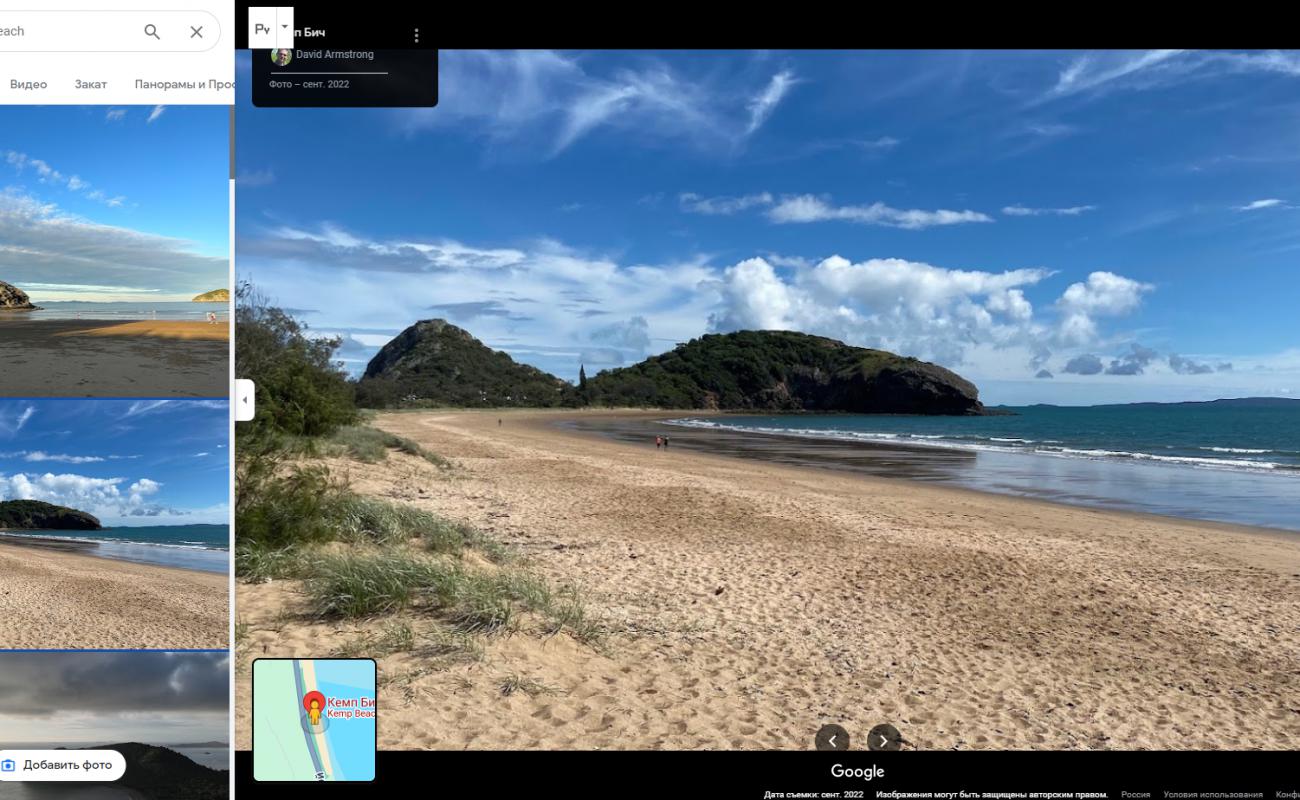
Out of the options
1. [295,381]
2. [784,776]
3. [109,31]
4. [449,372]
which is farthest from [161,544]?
[449,372]

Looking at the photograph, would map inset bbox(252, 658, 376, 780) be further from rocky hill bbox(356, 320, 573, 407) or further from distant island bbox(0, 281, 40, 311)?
rocky hill bbox(356, 320, 573, 407)

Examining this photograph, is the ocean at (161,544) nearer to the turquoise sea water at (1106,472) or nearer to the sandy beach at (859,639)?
the sandy beach at (859,639)

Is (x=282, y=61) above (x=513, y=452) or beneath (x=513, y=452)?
above

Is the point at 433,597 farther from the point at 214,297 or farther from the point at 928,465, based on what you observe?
the point at 928,465

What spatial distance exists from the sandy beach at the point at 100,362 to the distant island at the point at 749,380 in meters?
87.5

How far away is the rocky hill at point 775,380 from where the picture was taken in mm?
105312

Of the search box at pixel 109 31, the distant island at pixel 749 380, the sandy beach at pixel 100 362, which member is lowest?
the sandy beach at pixel 100 362

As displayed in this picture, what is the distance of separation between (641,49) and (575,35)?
246 millimetres

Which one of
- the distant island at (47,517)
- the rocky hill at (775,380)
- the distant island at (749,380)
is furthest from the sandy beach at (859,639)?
the rocky hill at (775,380)

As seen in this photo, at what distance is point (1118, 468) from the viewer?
85.6 ft

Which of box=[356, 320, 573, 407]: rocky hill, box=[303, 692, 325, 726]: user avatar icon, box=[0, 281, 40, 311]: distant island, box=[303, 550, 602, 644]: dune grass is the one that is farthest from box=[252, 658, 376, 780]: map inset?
box=[356, 320, 573, 407]: rocky hill

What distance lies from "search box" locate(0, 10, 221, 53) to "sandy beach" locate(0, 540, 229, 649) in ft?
4.82

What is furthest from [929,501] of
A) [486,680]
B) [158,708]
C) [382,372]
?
[382,372]

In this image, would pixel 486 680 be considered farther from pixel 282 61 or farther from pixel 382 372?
pixel 382 372
